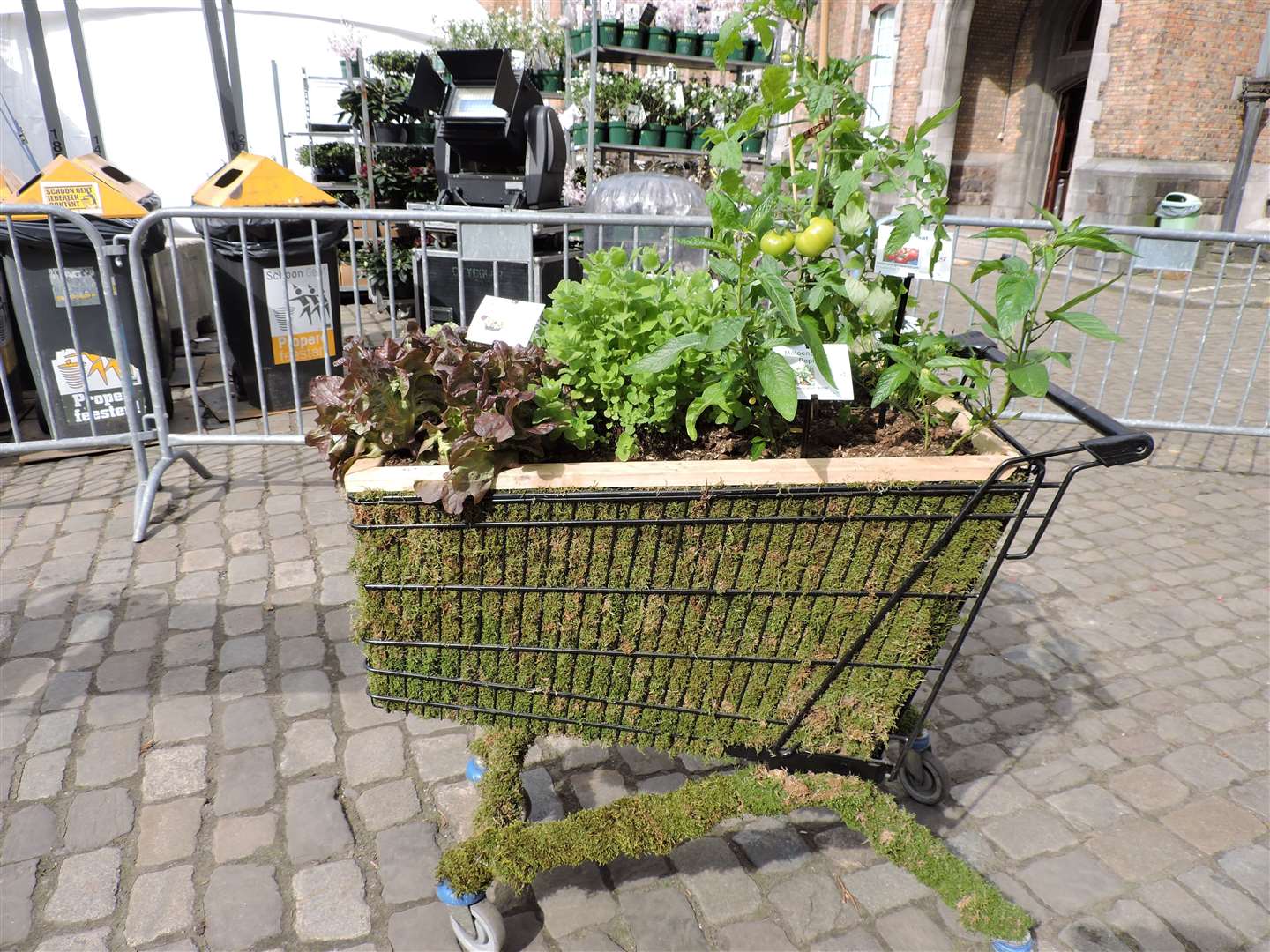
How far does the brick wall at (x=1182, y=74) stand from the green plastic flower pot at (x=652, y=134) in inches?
304

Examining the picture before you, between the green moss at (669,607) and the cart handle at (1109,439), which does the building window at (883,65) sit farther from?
the green moss at (669,607)

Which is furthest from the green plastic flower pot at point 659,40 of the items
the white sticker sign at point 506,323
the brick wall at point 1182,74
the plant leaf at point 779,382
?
the plant leaf at point 779,382

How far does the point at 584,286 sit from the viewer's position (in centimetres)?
205

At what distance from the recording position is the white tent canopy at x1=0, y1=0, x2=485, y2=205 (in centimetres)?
1159

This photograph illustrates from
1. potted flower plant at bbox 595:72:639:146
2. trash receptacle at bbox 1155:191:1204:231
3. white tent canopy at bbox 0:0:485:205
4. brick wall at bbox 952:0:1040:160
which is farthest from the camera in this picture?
brick wall at bbox 952:0:1040:160

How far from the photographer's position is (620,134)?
33.7ft

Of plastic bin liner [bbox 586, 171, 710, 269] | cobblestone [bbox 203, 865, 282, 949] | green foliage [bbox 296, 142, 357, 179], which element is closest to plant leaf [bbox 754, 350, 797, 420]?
cobblestone [bbox 203, 865, 282, 949]

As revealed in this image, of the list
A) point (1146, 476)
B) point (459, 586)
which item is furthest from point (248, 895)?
point (1146, 476)

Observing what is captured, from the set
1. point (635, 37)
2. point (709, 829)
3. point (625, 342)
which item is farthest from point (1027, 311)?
point (635, 37)

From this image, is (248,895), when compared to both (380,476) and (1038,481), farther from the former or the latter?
(1038,481)

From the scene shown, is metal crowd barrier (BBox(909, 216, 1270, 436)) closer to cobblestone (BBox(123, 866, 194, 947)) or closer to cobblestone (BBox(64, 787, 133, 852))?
cobblestone (BBox(123, 866, 194, 947))

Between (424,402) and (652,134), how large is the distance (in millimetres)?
9167

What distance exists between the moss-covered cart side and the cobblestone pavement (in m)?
→ 0.35

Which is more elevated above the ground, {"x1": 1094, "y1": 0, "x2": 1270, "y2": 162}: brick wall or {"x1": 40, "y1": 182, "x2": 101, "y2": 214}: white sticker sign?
{"x1": 1094, "y1": 0, "x2": 1270, "y2": 162}: brick wall
